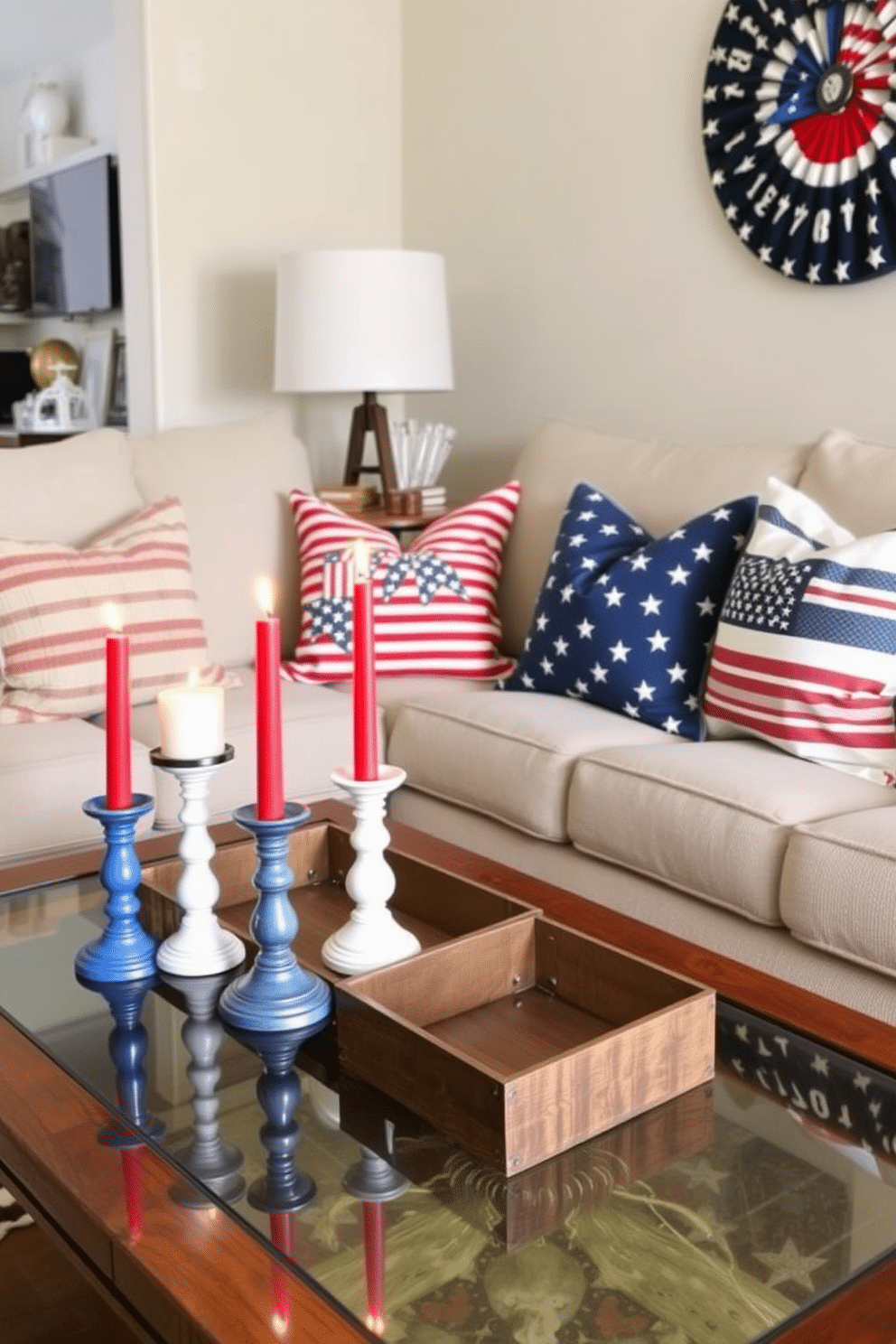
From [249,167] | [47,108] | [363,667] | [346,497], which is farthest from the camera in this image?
[47,108]

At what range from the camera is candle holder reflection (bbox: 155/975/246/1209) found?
1.15 m

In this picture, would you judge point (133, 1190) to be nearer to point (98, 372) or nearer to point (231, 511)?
point (231, 511)

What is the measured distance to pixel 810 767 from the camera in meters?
2.21

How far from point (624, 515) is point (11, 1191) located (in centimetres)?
182

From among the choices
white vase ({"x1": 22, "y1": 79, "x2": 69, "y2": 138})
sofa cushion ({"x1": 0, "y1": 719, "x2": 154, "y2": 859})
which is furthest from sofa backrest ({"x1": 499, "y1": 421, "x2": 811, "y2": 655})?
white vase ({"x1": 22, "y1": 79, "x2": 69, "y2": 138})

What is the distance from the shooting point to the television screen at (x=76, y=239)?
5.26 meters

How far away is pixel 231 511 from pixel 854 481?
4.41 feet

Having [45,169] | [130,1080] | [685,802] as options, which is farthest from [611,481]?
[45,169]

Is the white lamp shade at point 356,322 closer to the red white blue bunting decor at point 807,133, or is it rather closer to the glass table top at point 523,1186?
the red white blue bunting decor at point 807,133

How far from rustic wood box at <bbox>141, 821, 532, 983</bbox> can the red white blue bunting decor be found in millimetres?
1749

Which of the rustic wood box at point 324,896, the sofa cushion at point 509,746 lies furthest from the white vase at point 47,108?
the rustic wood box at point 324,896

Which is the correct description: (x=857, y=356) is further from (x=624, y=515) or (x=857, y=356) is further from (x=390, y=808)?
(x=390, y=808)

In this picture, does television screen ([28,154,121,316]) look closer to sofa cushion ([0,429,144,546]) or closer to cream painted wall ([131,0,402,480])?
cream painted wall ([131,0,402,480])

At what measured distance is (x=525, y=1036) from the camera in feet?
4.58
